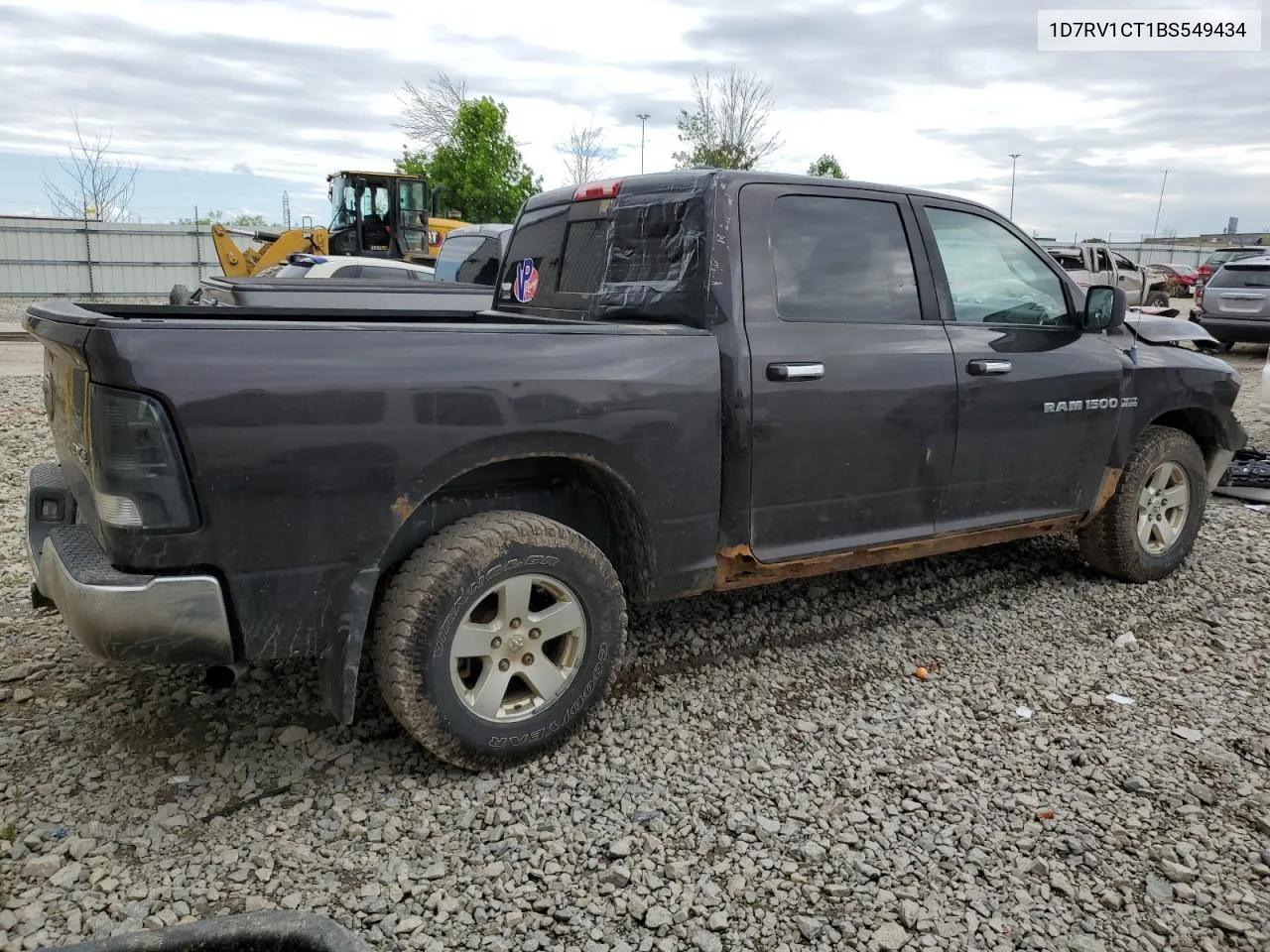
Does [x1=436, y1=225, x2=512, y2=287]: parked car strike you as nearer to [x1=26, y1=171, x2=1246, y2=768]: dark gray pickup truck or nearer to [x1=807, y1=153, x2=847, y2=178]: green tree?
[x1=26, y1=171, x2=1246, y2=768]: dark gray pickup truck

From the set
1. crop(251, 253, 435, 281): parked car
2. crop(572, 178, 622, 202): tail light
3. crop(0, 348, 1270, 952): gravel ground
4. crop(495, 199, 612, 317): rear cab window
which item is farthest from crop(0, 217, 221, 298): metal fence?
crop(0, 348, 1270, 952): gravel ground

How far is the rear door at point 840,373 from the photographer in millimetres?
3617

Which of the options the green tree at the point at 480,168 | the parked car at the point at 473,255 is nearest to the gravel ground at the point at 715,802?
the parked car at the point at 473,255

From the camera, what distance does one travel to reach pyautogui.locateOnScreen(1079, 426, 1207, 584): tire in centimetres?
496

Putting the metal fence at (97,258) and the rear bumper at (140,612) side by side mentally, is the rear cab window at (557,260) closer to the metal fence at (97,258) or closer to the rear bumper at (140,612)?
the rear bumper at (140,612)

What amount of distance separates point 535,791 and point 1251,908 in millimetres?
2075

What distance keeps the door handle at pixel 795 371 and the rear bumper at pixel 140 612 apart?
1.98 m

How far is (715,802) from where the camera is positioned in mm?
3135

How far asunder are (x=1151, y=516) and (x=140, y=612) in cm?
476

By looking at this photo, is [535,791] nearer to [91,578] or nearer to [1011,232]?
[91,578]

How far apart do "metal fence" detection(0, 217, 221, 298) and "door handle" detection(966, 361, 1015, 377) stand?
25.4 meters

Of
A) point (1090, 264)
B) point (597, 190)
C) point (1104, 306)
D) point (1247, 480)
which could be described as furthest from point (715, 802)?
point (1090, 264)

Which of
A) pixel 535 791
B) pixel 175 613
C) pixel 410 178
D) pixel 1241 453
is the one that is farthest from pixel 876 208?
pixel 410 178

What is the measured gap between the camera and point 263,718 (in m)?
3.58
